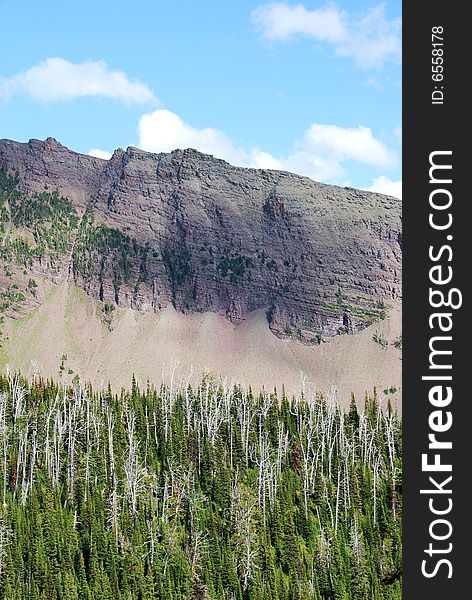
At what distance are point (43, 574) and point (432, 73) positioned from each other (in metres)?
81.5

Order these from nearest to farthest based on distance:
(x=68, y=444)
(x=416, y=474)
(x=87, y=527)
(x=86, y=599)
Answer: (x=416, y=474) → (x=86, y=599) → (x=87, y=527) → (x=68, y=444)

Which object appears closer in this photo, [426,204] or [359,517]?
[426,204]

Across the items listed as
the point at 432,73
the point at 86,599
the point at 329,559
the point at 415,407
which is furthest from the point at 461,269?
the point at 329,559

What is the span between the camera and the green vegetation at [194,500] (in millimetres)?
92250

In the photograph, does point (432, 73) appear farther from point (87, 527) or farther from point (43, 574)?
point (87, 527)

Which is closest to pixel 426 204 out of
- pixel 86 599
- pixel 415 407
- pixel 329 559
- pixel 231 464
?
pixel 415 407

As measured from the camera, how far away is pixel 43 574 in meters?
89.8

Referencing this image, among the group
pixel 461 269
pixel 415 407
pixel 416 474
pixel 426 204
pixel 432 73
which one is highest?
pixel 432 73

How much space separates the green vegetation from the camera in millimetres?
92250

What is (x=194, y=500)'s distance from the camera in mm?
107875

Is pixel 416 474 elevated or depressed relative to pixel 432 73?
depressed

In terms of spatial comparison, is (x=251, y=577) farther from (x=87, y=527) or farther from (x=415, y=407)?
(x=415, y=407)

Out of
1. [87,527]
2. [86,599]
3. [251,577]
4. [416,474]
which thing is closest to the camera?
[416,474]

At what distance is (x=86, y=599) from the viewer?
286 feet
